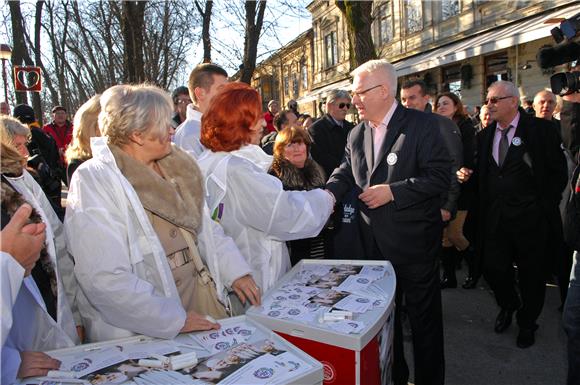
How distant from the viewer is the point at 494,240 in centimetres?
387

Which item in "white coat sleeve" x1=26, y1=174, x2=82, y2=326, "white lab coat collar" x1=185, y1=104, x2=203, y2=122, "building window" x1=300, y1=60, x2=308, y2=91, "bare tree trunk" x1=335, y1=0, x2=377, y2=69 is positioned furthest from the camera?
"building window" x1=300, y1=60, x2=308, y2=91

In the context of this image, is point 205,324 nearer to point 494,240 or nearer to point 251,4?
point 494,240

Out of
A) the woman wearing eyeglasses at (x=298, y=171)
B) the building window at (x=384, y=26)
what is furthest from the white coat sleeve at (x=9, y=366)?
the building window at (x=384, y=26)

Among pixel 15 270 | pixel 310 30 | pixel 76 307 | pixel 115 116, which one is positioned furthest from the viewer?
pixel 310 30

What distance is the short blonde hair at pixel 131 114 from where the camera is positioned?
1.90m

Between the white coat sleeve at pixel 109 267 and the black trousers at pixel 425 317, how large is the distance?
1545mm

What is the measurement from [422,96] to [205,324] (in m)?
3.86

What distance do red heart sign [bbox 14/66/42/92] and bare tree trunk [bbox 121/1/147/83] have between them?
2.38m

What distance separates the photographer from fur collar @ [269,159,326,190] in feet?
12.0

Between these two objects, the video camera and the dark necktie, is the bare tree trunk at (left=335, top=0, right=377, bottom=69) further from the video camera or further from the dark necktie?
the video camera

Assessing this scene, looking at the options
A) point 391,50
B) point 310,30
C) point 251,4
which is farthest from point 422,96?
point 310,30

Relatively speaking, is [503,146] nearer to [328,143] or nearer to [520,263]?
[520,263]

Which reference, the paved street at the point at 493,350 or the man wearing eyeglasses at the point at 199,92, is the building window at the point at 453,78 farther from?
the man wearing eyeglasses at the point at 199,92

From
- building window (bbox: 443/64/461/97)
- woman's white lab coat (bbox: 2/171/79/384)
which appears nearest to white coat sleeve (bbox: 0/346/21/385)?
woman's white lab coat (bbox: 2/171/79/384)
